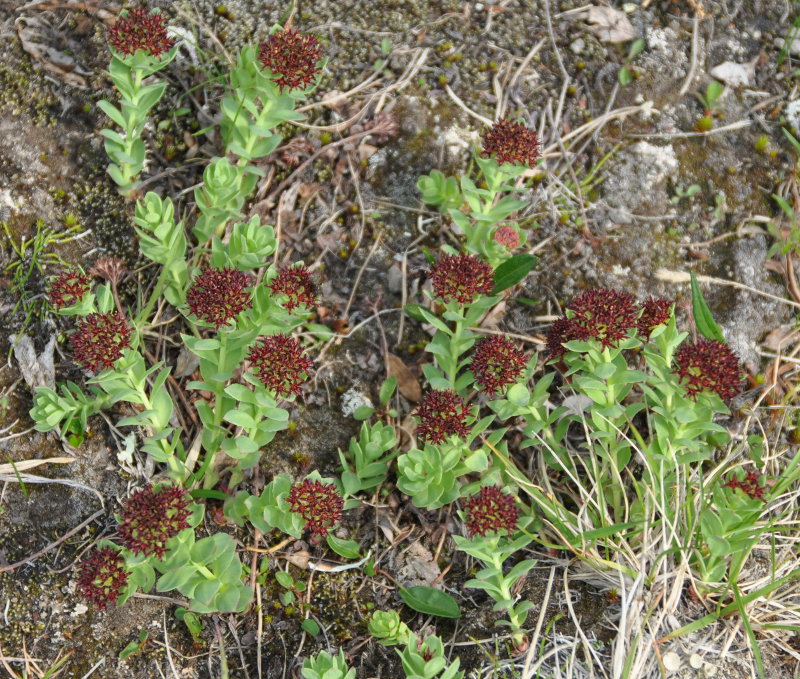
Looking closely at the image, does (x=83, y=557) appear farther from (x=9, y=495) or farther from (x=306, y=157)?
(x=306, y=157)

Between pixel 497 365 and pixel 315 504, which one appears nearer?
pixel 315 504

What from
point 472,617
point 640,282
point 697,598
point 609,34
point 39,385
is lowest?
point 472,617

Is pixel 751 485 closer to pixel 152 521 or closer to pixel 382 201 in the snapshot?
pixel 382 201

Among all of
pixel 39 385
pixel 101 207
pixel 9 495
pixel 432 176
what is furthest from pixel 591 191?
pixel 9 495

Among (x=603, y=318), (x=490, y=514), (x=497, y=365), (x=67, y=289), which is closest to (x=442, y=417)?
(x=497, y=365)

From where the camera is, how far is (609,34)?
4.69m

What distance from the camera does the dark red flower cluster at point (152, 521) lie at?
310cm

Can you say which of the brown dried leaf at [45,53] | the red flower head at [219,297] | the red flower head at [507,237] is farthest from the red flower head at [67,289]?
the red flower head at [507,237]

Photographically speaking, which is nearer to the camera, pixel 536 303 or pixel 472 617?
pixel 472 617

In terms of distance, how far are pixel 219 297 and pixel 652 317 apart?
6.83 ft

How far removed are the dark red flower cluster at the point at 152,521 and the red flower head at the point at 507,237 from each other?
2.07 metres

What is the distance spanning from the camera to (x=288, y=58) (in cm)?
368

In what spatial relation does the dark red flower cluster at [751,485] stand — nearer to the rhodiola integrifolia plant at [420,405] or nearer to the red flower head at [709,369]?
the rhodiola integrifolia plant at [420,405]

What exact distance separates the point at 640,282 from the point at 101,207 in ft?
10.4
